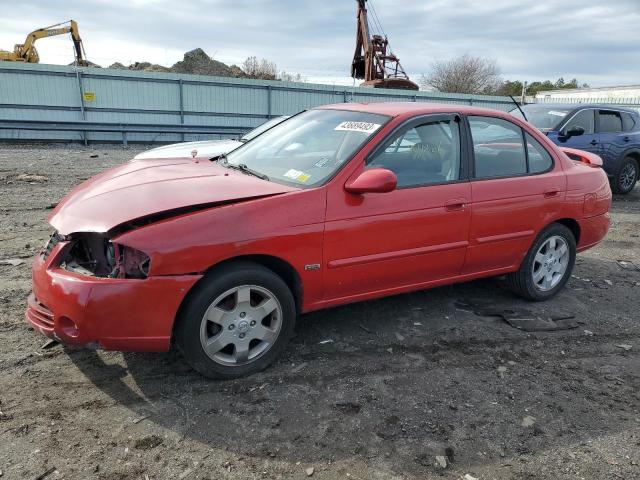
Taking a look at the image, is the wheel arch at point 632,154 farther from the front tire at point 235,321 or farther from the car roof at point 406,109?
the front tire at point 235,321

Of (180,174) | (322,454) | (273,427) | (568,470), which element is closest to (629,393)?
(568,470)

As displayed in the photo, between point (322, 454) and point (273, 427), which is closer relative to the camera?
point (322, 454)

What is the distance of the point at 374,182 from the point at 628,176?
9.82 meters

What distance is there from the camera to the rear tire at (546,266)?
459 centimetres

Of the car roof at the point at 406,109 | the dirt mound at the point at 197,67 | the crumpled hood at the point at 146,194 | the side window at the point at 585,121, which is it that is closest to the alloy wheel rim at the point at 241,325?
the crumpled hood at the point at 146,194

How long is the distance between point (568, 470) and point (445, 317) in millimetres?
1836

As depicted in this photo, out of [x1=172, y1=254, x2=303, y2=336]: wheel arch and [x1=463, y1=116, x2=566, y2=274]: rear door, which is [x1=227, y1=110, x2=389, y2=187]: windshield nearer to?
[x1=172, y1=254, x2=303, y2=336]: wheel arch

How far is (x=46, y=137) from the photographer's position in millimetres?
16484

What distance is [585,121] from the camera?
33.1 ft

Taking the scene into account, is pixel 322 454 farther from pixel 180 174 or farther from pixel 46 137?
pixel 46 137

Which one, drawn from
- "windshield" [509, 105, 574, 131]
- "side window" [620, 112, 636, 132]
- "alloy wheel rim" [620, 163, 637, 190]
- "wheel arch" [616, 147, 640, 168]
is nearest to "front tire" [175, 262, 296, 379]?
"windshield" [509, 105, 574, 131]

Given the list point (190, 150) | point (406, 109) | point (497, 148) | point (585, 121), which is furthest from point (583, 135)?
point (406, 109)

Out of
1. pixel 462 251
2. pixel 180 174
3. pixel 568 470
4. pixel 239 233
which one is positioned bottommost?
pixel 568 470

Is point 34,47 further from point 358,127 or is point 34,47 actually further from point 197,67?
point 358,127
